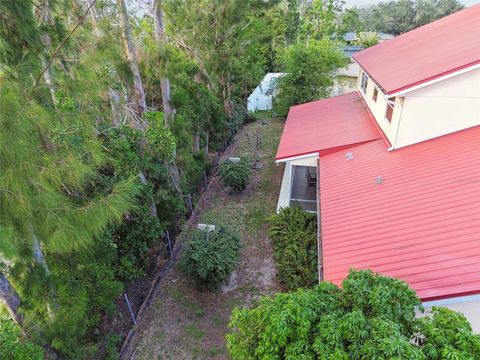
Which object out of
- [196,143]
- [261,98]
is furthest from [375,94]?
[261,98]

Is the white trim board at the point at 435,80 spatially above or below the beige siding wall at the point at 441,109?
above

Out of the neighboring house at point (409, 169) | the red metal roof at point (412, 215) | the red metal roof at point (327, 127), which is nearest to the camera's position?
the red metal roof at point (412, 215)

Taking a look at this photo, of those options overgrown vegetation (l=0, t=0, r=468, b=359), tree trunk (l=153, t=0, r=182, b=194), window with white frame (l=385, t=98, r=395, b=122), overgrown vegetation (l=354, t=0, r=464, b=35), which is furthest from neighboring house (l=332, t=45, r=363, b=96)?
overgrown vegetation (l=354, t=0, r=464, b=35)

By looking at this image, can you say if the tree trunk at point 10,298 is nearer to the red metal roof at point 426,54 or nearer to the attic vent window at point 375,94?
the red metal roof at point 426,54

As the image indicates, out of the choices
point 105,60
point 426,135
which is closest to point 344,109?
point 426,135

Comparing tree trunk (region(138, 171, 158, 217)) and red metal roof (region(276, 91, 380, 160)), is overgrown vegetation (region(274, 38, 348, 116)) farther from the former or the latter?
tree trunk (region(138, 171, 158, 217))

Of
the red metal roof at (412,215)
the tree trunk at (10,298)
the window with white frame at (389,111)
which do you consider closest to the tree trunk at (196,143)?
the red metal roof at (412,215)

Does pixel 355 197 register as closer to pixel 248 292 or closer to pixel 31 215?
pixel 248 292
